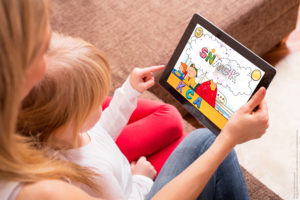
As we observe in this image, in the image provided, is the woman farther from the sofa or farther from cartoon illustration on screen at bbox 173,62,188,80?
the sofa

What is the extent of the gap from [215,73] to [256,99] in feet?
0.77

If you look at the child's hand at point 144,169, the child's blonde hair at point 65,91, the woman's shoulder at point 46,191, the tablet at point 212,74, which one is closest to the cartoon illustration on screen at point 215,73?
the tablet at point 212,74

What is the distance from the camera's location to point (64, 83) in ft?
2.40

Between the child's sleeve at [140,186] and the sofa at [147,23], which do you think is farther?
the sofa at [147,23]

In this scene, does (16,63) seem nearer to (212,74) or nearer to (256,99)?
(256,99)

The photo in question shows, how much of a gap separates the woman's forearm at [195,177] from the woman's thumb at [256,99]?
0.31 feet

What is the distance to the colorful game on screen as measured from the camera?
987 mm

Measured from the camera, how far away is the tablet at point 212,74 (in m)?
0.97

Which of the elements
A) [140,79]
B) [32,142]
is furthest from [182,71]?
[32,142]

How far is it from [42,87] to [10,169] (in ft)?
0.56

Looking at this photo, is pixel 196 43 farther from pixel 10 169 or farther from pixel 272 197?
pixel 10 169

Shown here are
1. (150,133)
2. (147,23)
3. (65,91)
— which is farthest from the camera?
(147,23)

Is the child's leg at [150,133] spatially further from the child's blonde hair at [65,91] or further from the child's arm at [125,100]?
the child's blonde hair at [65,91]

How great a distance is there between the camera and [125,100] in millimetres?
1042
